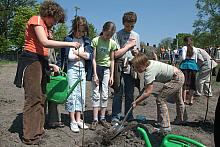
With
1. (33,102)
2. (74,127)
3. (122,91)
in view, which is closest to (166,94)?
(122,91)

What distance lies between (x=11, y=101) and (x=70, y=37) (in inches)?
120

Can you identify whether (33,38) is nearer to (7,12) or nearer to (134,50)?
(134,50)

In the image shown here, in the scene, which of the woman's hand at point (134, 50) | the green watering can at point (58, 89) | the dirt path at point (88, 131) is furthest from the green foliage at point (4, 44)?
the green watering can at point (58, 89)

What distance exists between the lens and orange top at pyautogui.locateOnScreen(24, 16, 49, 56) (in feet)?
14.7

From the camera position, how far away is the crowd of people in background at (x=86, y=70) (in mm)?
4574

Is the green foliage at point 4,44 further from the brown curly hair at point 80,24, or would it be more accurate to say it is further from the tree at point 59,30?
the brown curly hair at point 80,24

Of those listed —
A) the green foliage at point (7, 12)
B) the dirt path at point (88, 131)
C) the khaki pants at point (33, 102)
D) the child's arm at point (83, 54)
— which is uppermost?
the green foliage at point (7, 12)

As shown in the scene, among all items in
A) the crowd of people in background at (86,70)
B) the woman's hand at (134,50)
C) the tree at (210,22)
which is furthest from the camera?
the tree at (210,22)

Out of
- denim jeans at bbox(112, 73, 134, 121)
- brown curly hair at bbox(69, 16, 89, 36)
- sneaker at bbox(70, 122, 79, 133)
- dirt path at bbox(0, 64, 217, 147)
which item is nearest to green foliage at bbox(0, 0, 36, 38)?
dirt path at bbox(0, 64, 217, 147)

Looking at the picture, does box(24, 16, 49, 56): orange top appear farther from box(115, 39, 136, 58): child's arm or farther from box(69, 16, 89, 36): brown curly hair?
box(115, 39, 136, 58): child's arm

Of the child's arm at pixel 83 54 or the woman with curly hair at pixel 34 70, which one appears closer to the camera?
the woman with curly hair at pixel 34 70

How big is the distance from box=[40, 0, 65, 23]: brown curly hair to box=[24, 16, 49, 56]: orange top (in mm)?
117

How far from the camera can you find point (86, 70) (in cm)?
559

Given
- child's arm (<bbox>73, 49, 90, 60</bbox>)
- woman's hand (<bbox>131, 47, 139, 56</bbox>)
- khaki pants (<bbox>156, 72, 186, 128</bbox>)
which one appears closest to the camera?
child's arm (<bbox>73, 49, 90, 60</bbox>)
